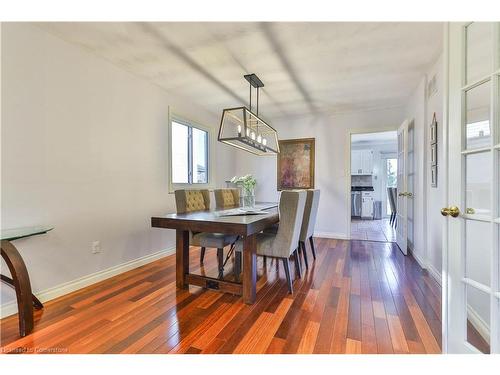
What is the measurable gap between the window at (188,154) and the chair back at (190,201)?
0.69 metres

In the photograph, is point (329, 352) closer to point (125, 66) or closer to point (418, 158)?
point (418, 158)

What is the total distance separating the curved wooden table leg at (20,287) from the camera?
1680 mm

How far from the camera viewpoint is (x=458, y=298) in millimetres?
1322

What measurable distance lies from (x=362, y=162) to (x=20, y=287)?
814cm

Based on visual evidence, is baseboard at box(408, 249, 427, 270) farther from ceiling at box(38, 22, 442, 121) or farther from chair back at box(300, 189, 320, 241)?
ceiling at box(38, 22, 442, 121)

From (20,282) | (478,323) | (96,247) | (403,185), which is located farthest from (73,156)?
(403,185)

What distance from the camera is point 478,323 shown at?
1.26 m

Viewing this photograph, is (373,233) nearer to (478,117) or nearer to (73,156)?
(478,117)

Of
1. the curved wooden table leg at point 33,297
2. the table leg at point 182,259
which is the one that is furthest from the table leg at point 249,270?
the curved wooden table leg at point 33,297

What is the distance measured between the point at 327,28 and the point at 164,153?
257 centimetres

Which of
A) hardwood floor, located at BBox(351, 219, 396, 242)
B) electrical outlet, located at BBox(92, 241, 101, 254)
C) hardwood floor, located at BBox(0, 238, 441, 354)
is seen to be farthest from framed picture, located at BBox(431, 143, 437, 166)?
electrical outlet, located at BBox(92, 241, 101, 254)

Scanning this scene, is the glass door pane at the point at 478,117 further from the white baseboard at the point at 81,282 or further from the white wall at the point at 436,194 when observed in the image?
the white baseboard at the point at 81,282

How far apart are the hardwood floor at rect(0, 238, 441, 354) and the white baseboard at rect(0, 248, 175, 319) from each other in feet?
0.26
